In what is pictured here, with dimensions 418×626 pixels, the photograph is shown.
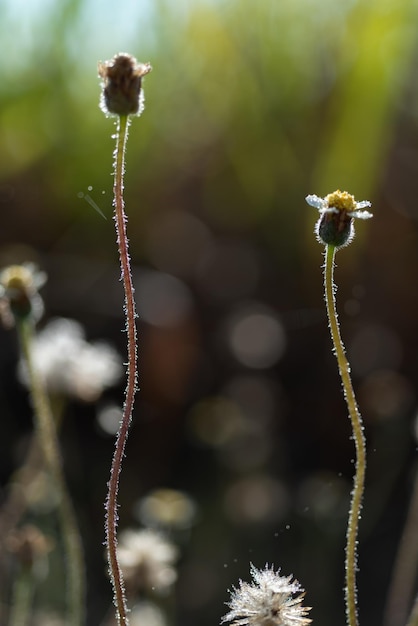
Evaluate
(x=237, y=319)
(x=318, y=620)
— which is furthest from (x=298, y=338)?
(x=318, y=620)

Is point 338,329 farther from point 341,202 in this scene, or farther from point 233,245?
point 233,245

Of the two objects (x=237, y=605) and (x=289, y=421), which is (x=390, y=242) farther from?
(x=237, y=605)

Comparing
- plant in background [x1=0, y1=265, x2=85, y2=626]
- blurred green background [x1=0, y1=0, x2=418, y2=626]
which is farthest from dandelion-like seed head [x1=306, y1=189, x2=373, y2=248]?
blurred green background [x1=0, y1=0, x2=418, y2=626]

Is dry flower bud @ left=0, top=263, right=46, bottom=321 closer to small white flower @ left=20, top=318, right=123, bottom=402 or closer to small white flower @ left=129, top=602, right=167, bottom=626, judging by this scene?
small white flower @ left=20, top=318, right=123, bottom=402

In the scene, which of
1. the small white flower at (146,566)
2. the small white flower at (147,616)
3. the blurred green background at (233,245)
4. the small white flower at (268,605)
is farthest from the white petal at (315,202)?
the blurred green background at (233,245)

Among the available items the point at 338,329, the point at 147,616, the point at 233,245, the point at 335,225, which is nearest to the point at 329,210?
the point at 335,225

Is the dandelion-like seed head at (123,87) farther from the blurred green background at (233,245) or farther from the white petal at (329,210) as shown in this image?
the blurred green background at (233,245)
